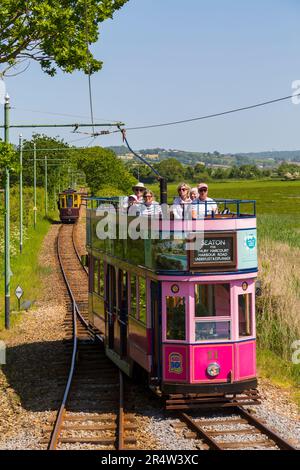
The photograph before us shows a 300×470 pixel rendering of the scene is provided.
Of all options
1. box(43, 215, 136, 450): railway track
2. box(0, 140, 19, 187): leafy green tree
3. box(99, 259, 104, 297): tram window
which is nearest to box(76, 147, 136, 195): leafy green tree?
box(43, 215, 136, 450): railway track

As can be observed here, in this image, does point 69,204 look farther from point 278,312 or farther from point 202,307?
point 202,307

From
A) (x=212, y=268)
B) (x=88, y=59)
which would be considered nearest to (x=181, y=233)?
(x=212, y=268)

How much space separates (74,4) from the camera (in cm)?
1741

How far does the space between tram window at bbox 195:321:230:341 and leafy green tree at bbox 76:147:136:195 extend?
7232cm

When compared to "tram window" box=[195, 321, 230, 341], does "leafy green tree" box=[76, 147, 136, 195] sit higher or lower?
higher

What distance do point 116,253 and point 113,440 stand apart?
499cm

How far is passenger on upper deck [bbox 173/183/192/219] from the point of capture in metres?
13.4

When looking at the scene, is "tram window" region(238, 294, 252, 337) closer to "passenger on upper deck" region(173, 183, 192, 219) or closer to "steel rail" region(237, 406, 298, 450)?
"steel rail" region(237, 406, 298, 450)

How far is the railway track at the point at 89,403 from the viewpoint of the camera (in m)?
12.0

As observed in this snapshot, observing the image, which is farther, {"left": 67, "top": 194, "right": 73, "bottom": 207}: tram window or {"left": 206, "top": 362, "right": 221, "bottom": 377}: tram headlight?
{"left": 67, "top": 194, "right": 73, "bottom": 207}: tram window

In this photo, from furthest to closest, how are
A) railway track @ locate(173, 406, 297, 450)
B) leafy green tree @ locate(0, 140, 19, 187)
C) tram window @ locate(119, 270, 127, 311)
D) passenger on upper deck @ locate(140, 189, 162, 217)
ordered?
leafy green tree @ locate(0, 140, 19, 187) → tram window @ locate(119, 270, 127, 311) → passenger on upper deck @ locate(140, 189, 162, 217) → railway track @ locate(173, 406, 297, 450)

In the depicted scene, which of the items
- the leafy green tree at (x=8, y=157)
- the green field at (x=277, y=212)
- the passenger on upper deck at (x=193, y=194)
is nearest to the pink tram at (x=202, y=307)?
the passenger on upper deck at (x=193, y=194)

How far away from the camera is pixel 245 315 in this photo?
533 inches

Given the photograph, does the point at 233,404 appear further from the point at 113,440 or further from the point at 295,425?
the point at 113,440
